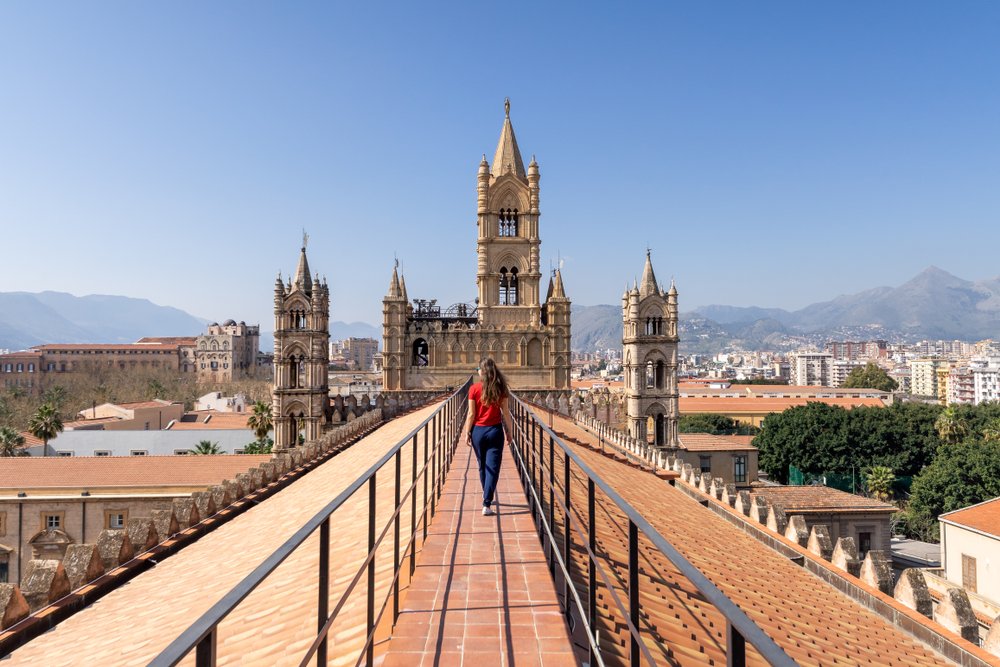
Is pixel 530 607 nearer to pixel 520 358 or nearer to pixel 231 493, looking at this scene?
pixel 231 493

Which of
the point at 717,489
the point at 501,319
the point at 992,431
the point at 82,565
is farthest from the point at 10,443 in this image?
the point at 992,431

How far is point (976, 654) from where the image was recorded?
6879mm

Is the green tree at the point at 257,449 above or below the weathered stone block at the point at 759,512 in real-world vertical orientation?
below

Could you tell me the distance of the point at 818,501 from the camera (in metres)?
32.6

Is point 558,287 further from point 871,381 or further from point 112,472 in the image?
point 871,381

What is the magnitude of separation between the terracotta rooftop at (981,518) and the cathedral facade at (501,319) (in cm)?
2409

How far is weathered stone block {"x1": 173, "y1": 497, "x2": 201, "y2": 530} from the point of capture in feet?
35.3

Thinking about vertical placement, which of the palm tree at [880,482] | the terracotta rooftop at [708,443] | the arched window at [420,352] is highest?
the arched window at [420,352]

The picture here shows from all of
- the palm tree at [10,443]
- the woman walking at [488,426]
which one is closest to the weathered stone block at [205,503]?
the woman walking at [488,426]

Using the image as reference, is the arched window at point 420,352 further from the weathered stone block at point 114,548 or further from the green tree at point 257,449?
the weathered stone block at point 114,548

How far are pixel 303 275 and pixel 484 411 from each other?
1425 inches

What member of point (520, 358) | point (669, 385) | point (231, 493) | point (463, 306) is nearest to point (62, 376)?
point (463, 306)

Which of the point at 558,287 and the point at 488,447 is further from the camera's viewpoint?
the point at 558,287

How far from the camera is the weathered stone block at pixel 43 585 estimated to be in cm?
718
